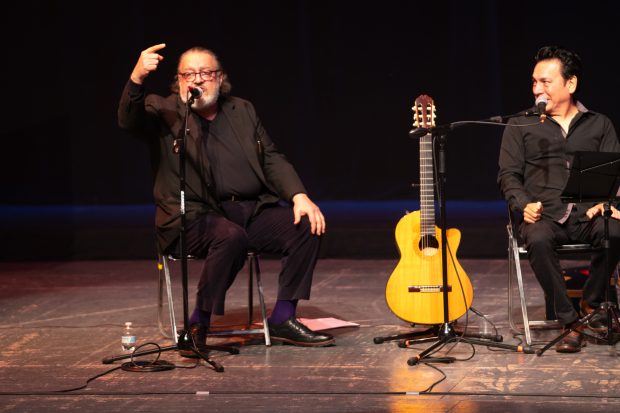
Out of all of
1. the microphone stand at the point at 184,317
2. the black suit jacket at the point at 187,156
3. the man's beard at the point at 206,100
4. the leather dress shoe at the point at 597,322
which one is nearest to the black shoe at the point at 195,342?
the microphone stand at the point at 184,317

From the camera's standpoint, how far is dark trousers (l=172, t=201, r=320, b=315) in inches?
179

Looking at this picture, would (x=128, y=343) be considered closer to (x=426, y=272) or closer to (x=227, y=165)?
(x=227, y=165)

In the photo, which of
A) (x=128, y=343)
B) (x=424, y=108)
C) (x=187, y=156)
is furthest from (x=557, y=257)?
(x=128, y=343)

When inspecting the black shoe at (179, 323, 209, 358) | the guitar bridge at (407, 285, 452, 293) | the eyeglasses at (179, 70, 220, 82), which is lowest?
the black shoe at (179, 323, 209, 358)

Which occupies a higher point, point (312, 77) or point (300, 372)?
point (312, 77)

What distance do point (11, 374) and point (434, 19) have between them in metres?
5.80

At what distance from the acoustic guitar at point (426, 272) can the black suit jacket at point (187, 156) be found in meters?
0.65

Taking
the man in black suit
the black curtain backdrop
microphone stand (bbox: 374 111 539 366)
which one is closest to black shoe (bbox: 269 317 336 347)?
the man in black suit

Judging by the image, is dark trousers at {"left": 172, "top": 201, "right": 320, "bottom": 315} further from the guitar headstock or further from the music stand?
the music stand

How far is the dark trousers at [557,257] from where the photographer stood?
4.58 meters

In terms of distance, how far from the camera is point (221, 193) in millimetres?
4945

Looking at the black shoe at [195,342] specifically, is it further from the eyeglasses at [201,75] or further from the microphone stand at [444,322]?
the eyeglasses at [201,75]

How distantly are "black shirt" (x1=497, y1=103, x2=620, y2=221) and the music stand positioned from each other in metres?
0.43

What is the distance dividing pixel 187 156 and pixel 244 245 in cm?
58
